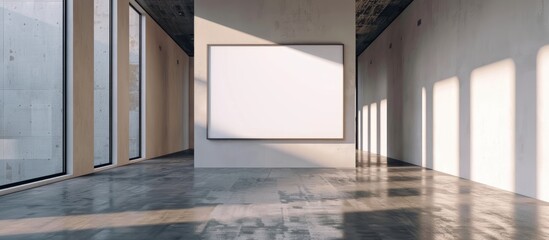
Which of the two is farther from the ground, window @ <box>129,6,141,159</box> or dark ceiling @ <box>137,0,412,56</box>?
dark ceiling @ <box>137,0,412,56</box>

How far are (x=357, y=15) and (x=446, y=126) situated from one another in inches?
188

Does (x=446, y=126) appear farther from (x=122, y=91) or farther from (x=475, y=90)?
(x=122, y=91)

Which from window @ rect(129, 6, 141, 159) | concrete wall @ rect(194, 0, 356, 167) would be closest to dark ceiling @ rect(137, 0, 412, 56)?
window @ rect(129, 6, 141, 159)

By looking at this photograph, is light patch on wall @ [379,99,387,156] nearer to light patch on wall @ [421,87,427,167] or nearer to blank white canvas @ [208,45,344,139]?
light patch on wall @ [421,87,427,167]

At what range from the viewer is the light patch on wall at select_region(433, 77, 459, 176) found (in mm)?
7922

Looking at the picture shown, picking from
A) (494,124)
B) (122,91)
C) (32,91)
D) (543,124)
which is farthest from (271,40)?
(543,124)

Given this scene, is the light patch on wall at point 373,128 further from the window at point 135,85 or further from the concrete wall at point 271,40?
the window at point 135,85

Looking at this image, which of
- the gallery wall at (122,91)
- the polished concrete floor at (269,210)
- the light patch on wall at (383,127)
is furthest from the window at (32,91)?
the light patch on wall at (383,127)

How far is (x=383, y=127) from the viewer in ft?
45.3

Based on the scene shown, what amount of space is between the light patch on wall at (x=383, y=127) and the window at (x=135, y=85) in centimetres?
671

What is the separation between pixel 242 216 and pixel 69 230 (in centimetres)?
136

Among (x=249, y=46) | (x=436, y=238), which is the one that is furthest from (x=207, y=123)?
(x=436, y=238)

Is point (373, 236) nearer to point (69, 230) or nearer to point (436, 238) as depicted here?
point (436, 238)

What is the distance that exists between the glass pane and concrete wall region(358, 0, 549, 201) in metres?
6.39
